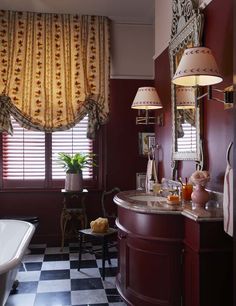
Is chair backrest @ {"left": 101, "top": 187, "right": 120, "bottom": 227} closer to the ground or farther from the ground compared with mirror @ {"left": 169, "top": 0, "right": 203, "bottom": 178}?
closer to the ground

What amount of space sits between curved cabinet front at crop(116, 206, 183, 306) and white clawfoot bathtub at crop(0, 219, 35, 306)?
0.80m

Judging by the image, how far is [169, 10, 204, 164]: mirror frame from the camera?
2.84 m

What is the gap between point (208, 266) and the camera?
2139 millimetres

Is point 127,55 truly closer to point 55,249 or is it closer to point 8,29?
point 8,29

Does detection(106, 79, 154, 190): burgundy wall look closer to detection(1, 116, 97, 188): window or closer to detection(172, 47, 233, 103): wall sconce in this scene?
detection(1, 116, 97, 188): window

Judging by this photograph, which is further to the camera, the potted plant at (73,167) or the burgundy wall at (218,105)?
the potted plant at (73,167)

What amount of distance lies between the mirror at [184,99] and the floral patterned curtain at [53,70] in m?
1.55

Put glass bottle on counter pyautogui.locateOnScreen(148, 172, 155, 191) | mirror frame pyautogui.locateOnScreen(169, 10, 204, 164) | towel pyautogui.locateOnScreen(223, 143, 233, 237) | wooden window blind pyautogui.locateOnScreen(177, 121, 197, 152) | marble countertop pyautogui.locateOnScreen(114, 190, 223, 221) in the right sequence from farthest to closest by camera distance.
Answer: glass bottle on counter pyautogui.locateOnScreen(148, 172, 155, 191), wooden window blind pyautogui.locateOnScreen(177, 121, 197, 152), mirror frame pyautogui.locateOnScreen(169, 10, 204, 164), marble countertop pyautogui.locateOnScreen(114, 190, 223, 221), towel pyautogui.locateOnScreen(223, 143, 233, 237)

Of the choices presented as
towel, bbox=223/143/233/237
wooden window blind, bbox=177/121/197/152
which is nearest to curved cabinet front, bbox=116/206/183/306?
towel, bbox=223/143/233/237

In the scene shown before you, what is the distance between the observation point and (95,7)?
4578mm

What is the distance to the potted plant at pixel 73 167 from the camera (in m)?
4.58

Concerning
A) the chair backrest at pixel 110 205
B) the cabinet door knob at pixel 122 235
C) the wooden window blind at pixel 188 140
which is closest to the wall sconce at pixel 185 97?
the wooden window blind at pixel 188 140

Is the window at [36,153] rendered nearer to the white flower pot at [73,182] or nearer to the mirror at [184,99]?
the white flower pot at [73,182]

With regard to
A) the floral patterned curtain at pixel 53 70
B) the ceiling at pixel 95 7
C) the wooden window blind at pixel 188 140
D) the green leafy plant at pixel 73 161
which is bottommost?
the green leafy plant at pixel 73 161
